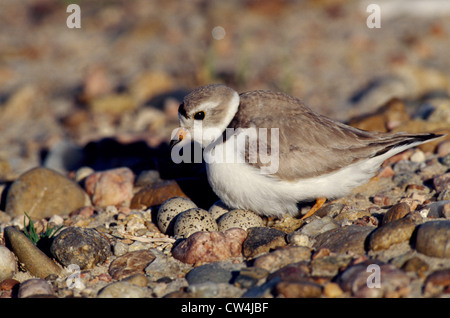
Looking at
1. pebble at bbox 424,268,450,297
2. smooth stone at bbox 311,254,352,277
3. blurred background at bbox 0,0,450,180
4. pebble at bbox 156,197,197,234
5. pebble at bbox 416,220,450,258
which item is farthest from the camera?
blurred background at bbox 0,0,450,180

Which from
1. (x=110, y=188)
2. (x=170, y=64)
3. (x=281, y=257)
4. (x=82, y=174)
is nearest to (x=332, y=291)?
(x=281, y=257)

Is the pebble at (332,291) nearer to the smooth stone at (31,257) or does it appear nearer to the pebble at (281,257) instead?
the pebble at (281,257)

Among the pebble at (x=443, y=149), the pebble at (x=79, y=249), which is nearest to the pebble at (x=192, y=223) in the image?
the pebble at (x=79, y=249)

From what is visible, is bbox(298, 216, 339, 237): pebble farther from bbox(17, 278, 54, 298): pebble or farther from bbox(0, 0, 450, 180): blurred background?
bbox(0, 0, 450, 180): blurred background

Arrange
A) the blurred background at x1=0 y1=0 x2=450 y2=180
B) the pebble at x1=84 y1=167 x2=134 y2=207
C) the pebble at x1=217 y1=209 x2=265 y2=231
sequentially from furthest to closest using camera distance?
the blurred background at x1=0 y1=0 x2=450 y2=180 < the pebble at x1=84 y1=167 x2=134 y2=207 < the pebble at x1=217 y1=209 x2=265 y2=231

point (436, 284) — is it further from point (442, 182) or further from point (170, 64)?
point (170, 64)

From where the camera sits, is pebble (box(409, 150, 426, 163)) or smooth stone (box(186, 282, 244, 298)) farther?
pebble (box(409, 150, 426, 163))

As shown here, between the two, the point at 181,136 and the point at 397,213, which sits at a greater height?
the point at 181,136

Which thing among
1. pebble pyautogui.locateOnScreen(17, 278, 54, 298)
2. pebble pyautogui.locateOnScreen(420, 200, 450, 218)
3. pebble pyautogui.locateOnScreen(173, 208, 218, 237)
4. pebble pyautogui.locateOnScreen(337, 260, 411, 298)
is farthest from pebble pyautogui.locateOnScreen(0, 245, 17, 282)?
pebble pyautogui.locateOnScreen(420, 200, 450, 218)
